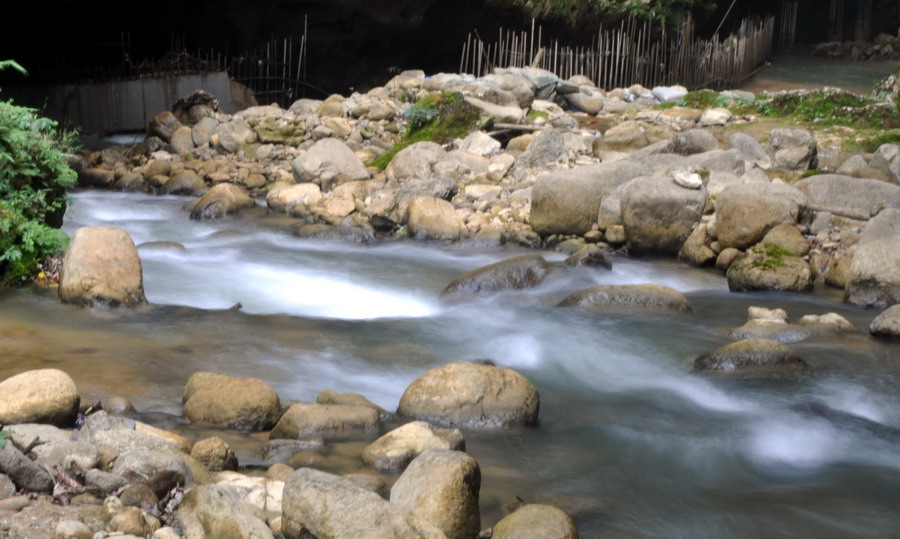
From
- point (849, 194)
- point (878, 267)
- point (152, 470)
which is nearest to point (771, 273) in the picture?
point (878, 267)

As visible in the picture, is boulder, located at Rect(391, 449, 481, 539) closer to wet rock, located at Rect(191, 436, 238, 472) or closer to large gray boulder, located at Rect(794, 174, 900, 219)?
wet rock, located at Rect(191, 436, 238, 472)

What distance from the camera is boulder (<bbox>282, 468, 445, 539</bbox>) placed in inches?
136

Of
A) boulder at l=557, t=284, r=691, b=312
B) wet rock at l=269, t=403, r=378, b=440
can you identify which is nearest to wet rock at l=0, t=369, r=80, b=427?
wet rock at l=269, t=403, r=378, b=440

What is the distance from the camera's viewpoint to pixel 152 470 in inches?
153

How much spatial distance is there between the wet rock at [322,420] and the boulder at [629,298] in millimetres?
3130

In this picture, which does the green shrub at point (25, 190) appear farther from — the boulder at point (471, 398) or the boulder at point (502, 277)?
the boulder at point (471, 398)

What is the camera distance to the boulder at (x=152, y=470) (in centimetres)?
385

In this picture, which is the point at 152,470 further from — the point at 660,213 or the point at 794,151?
the point at 794,151

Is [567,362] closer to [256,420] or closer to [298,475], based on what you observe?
[256,420]

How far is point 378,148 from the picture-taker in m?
14.1

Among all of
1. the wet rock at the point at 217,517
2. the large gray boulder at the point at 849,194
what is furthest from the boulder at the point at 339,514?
the large gray boulder at the point at 849,194

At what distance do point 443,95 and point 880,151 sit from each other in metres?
6.39

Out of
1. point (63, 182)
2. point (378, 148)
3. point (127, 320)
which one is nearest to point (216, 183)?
point (378, 148)

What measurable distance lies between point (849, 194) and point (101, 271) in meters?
7.48
